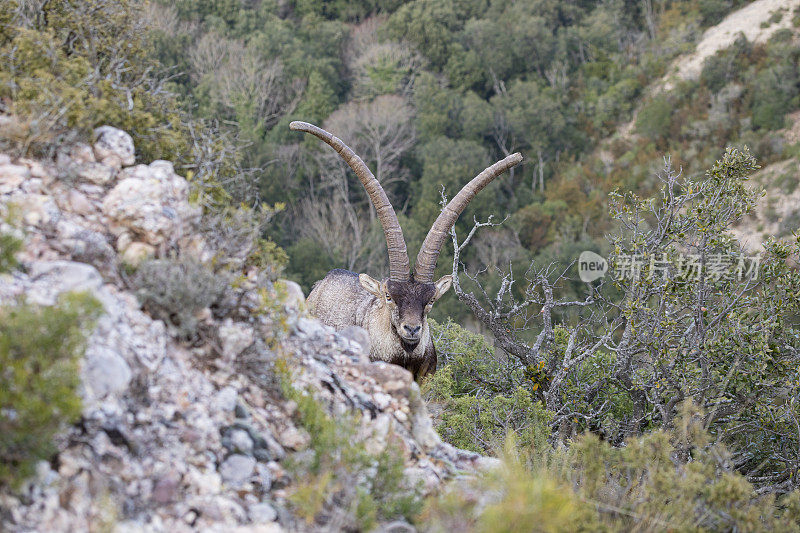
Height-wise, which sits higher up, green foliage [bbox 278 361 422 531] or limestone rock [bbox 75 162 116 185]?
limestone rock [bbox 75 162 116 185]

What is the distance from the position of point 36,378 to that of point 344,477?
1.54m

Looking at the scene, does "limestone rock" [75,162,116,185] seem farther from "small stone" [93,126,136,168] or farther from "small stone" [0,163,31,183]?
"small stone" [0,163,31,183]

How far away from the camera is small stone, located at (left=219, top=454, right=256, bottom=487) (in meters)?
3.60

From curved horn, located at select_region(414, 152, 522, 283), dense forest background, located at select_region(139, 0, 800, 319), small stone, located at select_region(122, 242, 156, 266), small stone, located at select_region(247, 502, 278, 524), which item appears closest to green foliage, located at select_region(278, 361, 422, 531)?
small stone, located at select_region(247, 502, 278, 524)

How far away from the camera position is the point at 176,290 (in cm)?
404

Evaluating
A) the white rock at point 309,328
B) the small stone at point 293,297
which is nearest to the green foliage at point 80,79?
the small stone at point 293,297

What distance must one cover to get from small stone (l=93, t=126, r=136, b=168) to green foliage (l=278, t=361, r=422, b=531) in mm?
1847

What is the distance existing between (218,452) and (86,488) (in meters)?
0.69

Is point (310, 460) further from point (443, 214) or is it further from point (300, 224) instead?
point (300, 224)

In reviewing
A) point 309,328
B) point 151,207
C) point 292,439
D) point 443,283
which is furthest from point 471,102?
point 292,439

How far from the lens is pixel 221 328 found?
4.20m

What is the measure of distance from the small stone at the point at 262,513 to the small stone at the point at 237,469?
16cm

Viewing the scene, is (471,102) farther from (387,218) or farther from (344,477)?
(344,477)

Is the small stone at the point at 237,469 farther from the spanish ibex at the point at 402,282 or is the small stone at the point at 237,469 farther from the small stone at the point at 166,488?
the spanish ibex at the point at 402,282
